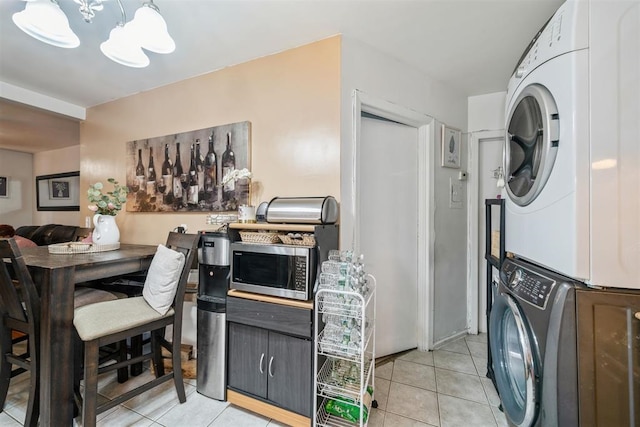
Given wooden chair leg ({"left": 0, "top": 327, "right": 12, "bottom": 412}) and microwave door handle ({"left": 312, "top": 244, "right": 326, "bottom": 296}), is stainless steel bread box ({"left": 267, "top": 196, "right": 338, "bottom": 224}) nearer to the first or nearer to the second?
microwave door handle ({"left": 312, "top": 244, "right": 326, "bottom": 296})

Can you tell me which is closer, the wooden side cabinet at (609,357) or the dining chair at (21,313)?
the wooden side cabinet at (609,357)

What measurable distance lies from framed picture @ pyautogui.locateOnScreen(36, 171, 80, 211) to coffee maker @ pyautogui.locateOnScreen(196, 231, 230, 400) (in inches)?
166

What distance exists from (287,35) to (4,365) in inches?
108

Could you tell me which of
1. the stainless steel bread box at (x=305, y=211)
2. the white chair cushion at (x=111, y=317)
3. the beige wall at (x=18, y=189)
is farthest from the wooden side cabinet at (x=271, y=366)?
the beige wall at (x=18, y=189)

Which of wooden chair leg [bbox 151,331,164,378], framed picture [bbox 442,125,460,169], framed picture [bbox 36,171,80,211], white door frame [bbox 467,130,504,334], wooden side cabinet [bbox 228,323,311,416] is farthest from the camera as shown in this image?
framed picture [bbox 36,171,80,211]

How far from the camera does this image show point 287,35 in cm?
187

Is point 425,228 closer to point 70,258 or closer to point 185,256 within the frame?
point 185,256

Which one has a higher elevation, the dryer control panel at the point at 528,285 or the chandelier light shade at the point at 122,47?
the chandelier light shade at the point at 122,47

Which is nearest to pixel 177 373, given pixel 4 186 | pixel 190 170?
pixel 190 170

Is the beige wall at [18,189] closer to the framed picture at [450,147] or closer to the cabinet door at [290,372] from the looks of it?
the cabinet door at [290,372]

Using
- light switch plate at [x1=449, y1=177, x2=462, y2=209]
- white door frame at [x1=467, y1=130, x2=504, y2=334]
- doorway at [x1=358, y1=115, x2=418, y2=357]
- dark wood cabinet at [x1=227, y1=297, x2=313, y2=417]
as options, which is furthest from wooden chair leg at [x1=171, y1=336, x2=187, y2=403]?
white door frame at [x1=467, y1=130, x2=504, y2=334]

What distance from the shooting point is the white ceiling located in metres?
1.62

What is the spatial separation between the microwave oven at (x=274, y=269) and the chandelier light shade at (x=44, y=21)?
4.54 ft

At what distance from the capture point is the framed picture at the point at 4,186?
467cm
